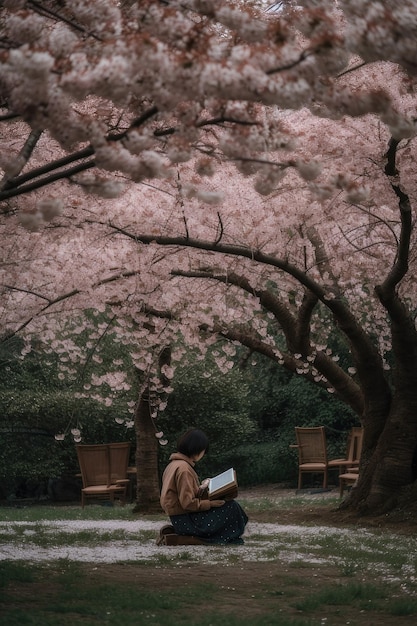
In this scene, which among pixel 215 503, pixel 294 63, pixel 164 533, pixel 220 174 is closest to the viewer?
pixel 294 63

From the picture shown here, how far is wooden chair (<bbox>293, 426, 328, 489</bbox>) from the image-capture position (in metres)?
15.2

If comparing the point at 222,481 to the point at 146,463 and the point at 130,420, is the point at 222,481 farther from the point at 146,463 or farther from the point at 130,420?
the point at 130,420

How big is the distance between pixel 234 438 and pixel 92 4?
14551 millimetres

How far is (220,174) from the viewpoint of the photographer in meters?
9.47

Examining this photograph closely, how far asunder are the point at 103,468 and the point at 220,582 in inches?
315

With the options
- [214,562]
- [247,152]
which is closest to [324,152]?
[214,562]

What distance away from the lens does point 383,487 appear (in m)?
10.4

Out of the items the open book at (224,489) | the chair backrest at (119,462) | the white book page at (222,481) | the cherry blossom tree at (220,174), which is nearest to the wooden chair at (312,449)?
the cherry blossom tree at (220,174)

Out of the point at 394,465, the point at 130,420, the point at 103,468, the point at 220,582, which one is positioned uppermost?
the point at 130,420

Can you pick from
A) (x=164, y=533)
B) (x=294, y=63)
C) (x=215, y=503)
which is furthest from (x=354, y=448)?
(x=294, y=63)

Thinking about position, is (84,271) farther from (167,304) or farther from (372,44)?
(372,44)

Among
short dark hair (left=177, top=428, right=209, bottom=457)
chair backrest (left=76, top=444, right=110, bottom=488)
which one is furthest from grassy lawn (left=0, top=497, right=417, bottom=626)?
chair backrest (left=76, top=444, right=110, bottom=488)

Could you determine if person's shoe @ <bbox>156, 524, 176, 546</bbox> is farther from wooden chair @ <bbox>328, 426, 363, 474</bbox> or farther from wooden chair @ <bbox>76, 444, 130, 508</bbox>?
wooden chair @ <bbox>328, 426, 363, 474</bbox>

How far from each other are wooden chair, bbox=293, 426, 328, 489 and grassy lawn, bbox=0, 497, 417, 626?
234 inches
